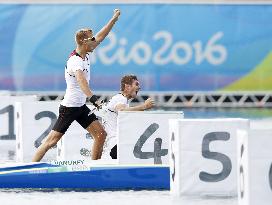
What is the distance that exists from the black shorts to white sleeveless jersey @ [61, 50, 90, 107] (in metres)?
0.06

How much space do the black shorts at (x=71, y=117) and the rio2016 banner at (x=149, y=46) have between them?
52.5ft

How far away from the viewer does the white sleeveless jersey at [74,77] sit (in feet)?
51.7

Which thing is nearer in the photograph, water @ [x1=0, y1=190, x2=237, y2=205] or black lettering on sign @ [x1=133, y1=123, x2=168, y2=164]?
water @ [x1=0, y1=190, x2=237, y2=205]

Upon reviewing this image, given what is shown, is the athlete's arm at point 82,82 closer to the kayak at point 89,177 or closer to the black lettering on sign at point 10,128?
the kayak at point 89,177

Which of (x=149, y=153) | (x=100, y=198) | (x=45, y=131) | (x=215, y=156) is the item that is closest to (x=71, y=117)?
(x=149, y=153)

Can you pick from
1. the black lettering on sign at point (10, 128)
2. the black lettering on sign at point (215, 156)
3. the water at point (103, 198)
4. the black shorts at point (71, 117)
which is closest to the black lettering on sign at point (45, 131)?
the black lettering on sign at point (10, 128)

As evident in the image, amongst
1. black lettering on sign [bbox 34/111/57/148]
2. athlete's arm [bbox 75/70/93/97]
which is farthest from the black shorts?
black lettering on sign [bbox 34/111/57/148]

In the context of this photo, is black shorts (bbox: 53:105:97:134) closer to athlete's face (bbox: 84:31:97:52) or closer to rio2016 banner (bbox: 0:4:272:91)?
athlete's face (bbox: 84:31:97:52)

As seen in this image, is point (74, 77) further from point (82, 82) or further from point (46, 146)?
point (46, 146)

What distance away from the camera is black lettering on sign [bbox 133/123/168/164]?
1611cm

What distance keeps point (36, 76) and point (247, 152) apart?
1980 cm

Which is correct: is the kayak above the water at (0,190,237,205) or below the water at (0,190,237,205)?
above

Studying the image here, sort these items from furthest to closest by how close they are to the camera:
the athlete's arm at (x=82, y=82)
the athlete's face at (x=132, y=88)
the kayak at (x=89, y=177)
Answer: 1. the athlete's face at (x=132, y=88)
2. the athlete's arm at (x=82, y=82)
3. the kayak at (x=89, y=177)

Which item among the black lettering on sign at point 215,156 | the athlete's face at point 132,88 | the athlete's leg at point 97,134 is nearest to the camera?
the black lettering on sign at point 215,156
